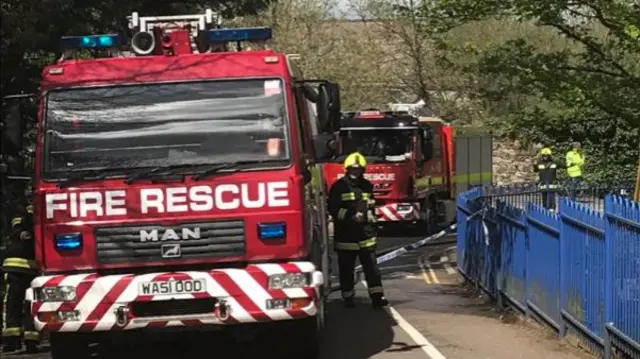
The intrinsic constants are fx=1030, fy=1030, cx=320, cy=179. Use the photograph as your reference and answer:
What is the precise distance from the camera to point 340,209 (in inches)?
462

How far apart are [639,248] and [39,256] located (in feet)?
15.1

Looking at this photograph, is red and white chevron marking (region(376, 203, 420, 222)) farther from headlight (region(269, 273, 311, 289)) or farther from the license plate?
the license plate

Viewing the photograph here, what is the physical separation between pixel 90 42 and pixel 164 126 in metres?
1.64

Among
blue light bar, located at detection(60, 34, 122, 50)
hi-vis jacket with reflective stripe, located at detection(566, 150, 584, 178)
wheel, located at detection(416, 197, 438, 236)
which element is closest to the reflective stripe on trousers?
blue light bar, located at detection(60, 34, 122, 50)

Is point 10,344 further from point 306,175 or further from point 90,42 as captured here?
point 306,175

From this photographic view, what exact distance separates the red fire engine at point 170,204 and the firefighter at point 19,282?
2102 mm

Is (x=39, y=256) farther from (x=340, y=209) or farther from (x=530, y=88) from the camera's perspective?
(x=530, y=88)

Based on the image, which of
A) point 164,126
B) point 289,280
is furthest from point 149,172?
point 289,280

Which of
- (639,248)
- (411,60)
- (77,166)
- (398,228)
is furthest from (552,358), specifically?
(411,60)

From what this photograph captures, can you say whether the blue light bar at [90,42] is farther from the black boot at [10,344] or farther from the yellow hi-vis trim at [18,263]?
the black boot at [10,344]

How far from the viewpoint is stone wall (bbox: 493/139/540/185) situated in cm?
3881

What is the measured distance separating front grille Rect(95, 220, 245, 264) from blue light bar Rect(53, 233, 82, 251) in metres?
0.23

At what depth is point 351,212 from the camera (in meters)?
11.7

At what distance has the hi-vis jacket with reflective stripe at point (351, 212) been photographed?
1170 cm
